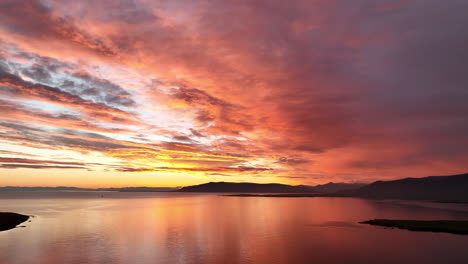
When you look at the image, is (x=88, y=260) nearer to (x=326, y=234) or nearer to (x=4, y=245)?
(x=4, y=245)

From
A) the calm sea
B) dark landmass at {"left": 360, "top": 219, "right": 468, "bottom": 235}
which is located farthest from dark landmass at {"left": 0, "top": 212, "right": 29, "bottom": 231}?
dark landmass at {"left": 360, "top": 219, "right": 468, "bottom": 235}

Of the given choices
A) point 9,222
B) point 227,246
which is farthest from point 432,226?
point 9,222

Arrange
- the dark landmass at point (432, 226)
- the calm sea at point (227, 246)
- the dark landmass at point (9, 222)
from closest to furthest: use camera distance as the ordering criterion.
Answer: the calm sea at point (227, 246) < the dark landmass at point (432, 226) < the dark landmass at point (9, 222)

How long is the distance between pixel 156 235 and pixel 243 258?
25.2m

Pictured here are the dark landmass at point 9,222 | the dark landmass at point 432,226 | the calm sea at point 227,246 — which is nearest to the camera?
the calm sea at point 227,246

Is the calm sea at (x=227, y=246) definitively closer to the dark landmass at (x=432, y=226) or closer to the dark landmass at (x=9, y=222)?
the dark landmass at (x=9, y=222)

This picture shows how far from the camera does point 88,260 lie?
36.9 m

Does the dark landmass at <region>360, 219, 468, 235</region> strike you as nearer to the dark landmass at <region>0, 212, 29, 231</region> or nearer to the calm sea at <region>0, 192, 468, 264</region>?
the calm sea at <region>0, 192, 468, 264</region>

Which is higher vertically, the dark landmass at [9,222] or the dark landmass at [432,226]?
the dark landmass at [432,226]

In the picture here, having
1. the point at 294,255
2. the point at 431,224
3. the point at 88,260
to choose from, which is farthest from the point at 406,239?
the point at 88,260

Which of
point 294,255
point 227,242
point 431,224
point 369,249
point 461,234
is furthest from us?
point 431,224

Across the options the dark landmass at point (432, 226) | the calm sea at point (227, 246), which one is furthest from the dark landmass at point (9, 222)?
the dark landmass at point (432, 226)

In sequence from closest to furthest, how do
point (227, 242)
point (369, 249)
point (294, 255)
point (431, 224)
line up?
1. point (294, 255)
2. point (369, 249)
3. point (227, 242)
4. point (431, 224)

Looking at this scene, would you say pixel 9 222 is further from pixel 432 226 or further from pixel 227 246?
pixel 432 226
